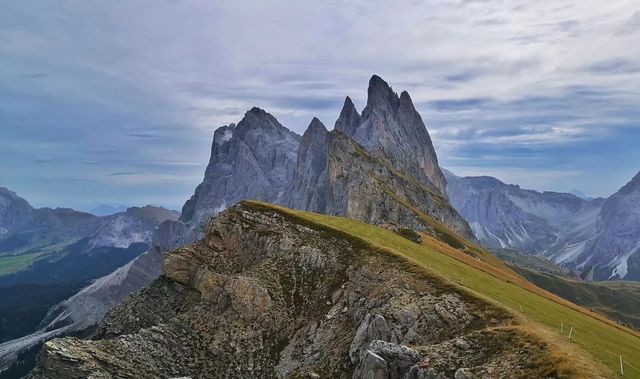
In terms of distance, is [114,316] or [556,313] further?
[114,316]

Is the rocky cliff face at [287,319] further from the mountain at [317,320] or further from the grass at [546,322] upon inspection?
the grass at [546,322]

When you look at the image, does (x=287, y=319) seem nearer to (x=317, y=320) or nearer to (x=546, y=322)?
(x=317, y=320)

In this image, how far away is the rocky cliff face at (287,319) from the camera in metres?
37.1

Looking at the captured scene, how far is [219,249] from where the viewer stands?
6391cm

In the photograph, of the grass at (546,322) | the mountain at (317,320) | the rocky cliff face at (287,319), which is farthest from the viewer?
the rocky cliff face at (287,319)

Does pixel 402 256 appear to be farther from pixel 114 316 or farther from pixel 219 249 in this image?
pixel 114 316

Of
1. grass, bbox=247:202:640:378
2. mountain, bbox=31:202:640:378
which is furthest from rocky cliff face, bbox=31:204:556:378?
grass, bbox=247:202:640:378

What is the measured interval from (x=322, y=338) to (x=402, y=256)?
44.7 feet

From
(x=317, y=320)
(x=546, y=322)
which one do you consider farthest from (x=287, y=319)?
(x=546, y=322)

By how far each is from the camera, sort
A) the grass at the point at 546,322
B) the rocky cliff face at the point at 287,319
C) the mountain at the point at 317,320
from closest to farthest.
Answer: the grass at the point at 546,322, the mountain at the point at 317,320, the rocky cliff face at the point at 287,319

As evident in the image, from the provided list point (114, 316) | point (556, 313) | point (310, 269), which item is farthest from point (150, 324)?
point (556, 313)

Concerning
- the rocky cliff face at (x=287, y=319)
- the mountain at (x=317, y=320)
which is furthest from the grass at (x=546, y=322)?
the rocky cliff face at (x=287, y=319)

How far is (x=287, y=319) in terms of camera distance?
54719 mm

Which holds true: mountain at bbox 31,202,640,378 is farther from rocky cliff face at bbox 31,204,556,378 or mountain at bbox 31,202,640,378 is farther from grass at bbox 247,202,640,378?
grass at bbox 247,202,640,378
